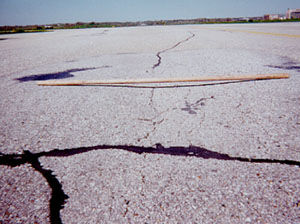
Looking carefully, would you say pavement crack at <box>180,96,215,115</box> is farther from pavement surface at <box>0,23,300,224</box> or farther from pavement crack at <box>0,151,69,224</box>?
pavement crack at <box>0,151,69,224</box>

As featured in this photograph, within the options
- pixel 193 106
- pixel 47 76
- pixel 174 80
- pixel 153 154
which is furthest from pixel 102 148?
pixel 47 76

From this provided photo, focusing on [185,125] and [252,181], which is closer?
[252,181]

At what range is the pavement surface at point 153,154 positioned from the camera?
973 millimetres

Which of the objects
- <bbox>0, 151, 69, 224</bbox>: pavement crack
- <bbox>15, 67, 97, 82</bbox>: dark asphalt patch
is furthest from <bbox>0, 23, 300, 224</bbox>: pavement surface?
<bbox>15, 67, 97, 82</bbox>: dark asphalt patch

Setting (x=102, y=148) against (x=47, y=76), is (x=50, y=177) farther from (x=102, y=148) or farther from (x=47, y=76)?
(x=47, y=76)

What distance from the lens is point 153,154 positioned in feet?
4.42

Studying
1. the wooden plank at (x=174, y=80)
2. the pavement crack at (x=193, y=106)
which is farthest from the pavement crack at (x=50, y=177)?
the wooden plank at (x=174, y=80)

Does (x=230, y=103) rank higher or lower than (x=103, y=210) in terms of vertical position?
higher

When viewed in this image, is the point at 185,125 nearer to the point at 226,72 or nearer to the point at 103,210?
the point at 103,210

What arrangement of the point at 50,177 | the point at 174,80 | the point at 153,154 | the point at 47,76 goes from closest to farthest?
the point at 50,177 → the point at 153,154 → the point at 174,80 → the point at 47,76

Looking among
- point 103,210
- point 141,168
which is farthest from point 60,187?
point 141,168

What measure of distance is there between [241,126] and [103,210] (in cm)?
119

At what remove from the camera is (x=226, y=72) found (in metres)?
3.01

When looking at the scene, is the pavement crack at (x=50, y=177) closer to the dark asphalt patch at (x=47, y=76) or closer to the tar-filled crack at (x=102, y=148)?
the tar-filled crack at (x=102, y=148)
